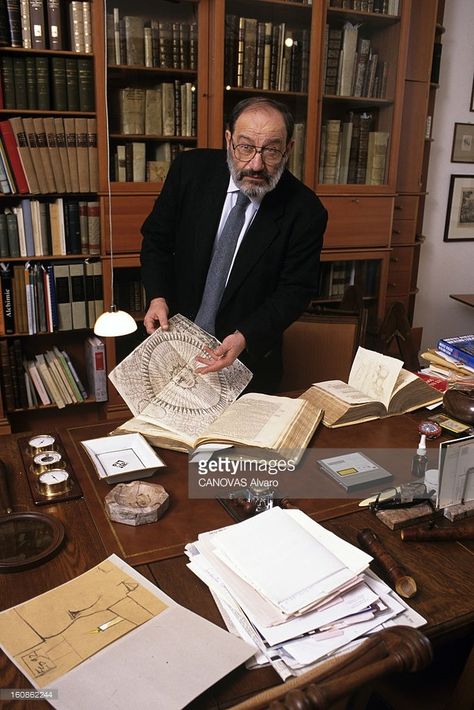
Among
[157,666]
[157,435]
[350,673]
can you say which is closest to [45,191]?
[157,435]

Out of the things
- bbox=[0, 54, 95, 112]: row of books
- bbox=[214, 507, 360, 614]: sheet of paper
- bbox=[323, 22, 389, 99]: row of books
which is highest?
bbox=[323, 22, 389, 99]: row of books

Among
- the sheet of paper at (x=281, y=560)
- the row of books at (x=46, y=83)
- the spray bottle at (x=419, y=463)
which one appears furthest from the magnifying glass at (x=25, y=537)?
the row of books at (x=46, y=83)

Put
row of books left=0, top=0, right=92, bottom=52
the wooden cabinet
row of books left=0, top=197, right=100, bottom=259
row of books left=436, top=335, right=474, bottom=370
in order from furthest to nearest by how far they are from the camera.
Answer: the wooden cabinet → row of books left=0, top=197, right=100, bottom=259 → row of books left=0, top=0, right=92, bottom=52 → row of books left=436, top=335, right=474, bottom=370

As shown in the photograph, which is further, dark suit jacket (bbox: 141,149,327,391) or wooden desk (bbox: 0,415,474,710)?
dark suit jacket (bbox: 141,149,327,391)

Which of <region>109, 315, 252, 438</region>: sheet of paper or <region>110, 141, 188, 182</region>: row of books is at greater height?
<region>110, 141, 188, 182</region>: row of books

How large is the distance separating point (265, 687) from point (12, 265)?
2561 millimetres

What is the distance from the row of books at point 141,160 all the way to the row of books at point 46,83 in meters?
0.25

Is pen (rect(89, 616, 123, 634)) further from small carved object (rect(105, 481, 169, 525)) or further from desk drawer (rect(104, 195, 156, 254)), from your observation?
desk drawer (rect(104, 195, 156, 254))

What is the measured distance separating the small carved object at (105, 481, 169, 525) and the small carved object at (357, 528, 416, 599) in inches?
16.0

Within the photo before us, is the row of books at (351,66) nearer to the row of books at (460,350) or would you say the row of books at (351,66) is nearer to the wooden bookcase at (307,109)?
the wooden bookcase at (307,109)

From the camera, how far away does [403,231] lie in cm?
377

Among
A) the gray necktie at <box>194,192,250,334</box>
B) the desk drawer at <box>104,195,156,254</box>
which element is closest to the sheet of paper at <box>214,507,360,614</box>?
the gray necktie at <box>194,192,250,334</box>

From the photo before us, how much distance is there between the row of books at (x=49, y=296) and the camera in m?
2.95

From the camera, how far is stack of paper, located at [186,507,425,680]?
927 mm
